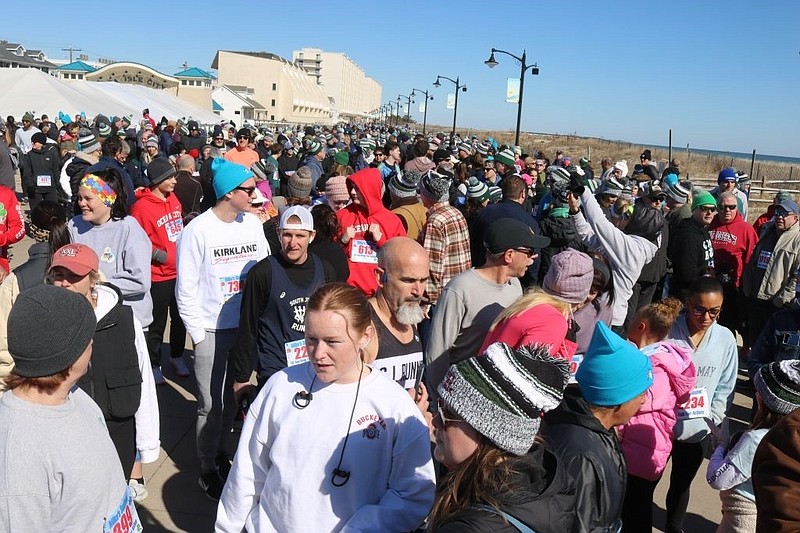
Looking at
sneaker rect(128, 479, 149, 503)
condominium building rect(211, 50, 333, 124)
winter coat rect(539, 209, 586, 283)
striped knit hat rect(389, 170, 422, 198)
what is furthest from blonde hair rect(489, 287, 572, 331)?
condominium building rect(211, 50, 333, 124)

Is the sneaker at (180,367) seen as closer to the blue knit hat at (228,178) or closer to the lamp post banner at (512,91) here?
the blue knit hat at (228,178)

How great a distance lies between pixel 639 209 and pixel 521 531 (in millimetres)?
5457

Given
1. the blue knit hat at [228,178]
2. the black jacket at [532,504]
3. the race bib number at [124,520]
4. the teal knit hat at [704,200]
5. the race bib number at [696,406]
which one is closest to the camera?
the black jacket at [532,504]

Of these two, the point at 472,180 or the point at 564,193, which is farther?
the point at 472,180

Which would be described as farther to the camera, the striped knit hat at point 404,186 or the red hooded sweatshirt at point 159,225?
the striped knit hat at point 404,186

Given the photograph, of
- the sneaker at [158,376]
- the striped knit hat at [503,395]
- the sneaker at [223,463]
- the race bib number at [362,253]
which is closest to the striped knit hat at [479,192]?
the race bib number at [362,253]

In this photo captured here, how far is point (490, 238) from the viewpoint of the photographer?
12.2 feet

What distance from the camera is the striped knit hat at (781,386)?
259cm

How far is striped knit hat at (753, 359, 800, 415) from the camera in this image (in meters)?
2.59

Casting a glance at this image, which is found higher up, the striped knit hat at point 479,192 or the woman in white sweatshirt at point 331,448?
the striped knit hat at point 479,192

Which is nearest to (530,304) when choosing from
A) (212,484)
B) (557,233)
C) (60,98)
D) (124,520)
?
(124,520)

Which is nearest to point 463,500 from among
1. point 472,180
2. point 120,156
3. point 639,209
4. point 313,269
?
point 313,269

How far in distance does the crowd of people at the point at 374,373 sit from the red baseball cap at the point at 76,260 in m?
0.02

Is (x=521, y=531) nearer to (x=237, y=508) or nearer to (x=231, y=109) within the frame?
(x=237, y=508)
